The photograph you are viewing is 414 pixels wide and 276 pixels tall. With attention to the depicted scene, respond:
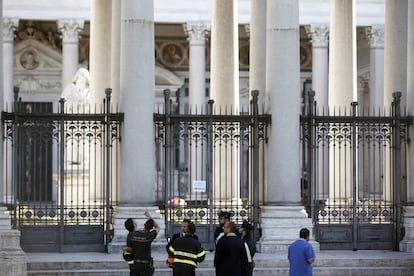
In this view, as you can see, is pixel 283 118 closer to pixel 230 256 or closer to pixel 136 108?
pixel 136 108

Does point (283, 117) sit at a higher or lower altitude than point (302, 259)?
higher

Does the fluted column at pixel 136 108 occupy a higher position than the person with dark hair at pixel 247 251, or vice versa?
the fluted column at pixel 136 108

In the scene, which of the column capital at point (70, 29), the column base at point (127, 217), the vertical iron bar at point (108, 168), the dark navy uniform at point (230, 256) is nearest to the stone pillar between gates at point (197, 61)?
the column capital at point (70, 29)

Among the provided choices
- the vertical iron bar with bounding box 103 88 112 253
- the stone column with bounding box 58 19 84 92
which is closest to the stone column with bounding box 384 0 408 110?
the vertical iron bar with bounding box 103 88 112 253

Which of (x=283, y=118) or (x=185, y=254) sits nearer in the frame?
(x=185, y=254)

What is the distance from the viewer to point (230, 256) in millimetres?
24000

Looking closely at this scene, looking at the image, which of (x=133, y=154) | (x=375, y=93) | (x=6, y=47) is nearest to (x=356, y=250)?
(x=133, y=154)

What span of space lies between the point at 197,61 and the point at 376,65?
31.8 ft

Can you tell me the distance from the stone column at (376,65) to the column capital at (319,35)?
8.08ft

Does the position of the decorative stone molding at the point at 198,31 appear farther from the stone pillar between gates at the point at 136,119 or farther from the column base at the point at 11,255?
the column base at the point at 11,255

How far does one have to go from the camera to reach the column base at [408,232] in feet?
113

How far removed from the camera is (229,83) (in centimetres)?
4294

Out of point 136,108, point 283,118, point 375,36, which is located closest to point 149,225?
point 136,108

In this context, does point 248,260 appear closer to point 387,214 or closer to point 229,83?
point 387,214
